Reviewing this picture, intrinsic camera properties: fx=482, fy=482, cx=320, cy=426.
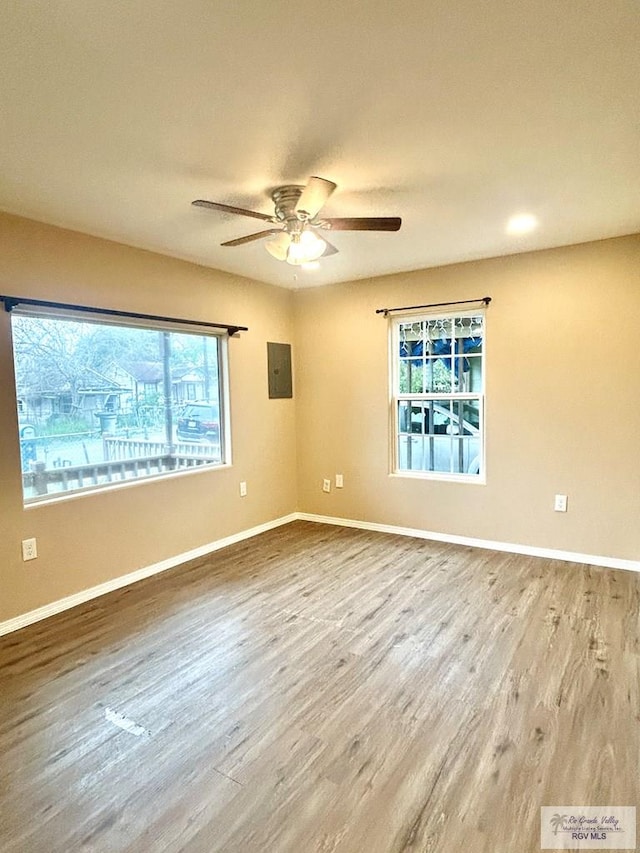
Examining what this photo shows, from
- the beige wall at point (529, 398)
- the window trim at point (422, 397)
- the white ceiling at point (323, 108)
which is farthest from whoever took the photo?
the window trim at point (422, 397)

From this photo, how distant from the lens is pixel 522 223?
3070 mm

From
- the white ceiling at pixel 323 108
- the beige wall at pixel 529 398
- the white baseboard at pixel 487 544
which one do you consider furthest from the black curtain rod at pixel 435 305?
the white baseboard at pixel 487 544

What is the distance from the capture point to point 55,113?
1.78 m

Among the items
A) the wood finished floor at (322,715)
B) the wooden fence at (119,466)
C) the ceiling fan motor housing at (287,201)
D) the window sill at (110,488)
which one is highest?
the ceiling fan motor housing at (287,201)

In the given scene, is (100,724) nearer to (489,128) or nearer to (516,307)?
(489,128)

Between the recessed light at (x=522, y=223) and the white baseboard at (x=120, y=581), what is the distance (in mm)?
3239

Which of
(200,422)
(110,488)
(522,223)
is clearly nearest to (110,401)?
(110,488)

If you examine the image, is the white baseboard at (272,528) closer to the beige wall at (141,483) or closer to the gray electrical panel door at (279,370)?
the beige wall at (141,483)

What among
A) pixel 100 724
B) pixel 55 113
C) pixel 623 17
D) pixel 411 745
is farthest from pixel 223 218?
pixel 411 745

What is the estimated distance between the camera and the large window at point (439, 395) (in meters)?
4.09

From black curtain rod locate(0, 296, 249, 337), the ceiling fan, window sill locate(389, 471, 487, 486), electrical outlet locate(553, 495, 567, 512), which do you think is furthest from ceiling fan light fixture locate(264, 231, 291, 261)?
electrical outlet locate(553, 495, 567, 512)

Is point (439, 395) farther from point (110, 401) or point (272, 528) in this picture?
point (110, 401)

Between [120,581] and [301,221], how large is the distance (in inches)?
104

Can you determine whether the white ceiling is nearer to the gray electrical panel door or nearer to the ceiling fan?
the ceiling fan
